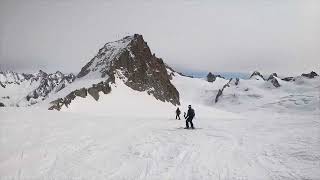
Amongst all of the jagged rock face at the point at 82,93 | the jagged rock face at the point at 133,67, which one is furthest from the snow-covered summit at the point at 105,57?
the jagged rock face at the point at 82,93

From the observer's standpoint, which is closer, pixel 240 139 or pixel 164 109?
pixel 240 139

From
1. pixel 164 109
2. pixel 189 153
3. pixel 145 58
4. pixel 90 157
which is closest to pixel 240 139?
pixel 189 153

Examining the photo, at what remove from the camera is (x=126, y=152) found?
21.2 metres

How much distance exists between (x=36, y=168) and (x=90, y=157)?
2877mm

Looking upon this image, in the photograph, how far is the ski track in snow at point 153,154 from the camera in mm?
17016

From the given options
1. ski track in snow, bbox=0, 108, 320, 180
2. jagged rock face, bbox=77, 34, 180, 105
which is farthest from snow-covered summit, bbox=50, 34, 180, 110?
ski track in snow, bbox=0, 108, 320, 180

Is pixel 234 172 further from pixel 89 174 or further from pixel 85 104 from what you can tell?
pixel 85 104

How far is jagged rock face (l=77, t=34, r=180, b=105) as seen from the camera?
98062 millimetres

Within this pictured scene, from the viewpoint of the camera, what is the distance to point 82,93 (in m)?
77.9

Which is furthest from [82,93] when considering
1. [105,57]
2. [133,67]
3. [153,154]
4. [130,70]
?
[153,154]

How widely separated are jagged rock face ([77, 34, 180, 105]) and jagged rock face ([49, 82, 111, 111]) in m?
5.24

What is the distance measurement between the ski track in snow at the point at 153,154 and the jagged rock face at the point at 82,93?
4172 centimetres

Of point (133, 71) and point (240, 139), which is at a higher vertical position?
point (133, 71)

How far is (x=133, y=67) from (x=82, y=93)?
85.1 feet
